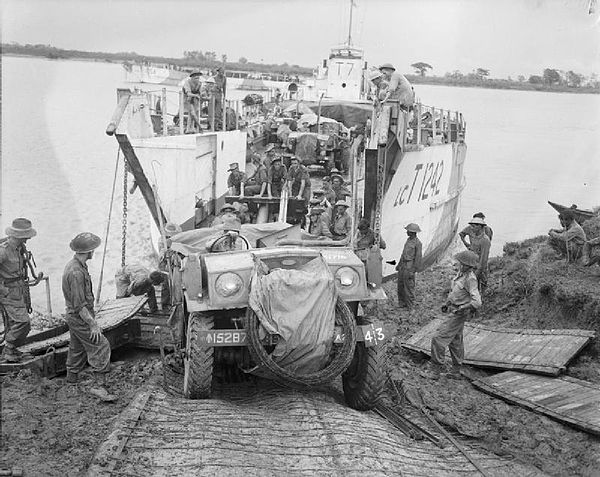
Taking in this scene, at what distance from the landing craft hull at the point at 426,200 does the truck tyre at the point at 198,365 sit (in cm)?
791

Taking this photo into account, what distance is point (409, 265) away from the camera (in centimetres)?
1122

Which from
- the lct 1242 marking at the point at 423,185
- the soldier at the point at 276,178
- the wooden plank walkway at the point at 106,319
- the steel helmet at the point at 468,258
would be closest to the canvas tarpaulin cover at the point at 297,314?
the steel helmet at the point at 468,258

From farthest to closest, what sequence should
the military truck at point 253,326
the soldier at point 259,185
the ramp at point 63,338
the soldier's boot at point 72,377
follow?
1. the soldier at point 259,185
2. the ramp at point 63,338
3. the soldier's boot at point 72,377
4. the military truck at point 253,326

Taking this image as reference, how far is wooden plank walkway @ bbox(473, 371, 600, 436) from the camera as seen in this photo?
6.62 meters

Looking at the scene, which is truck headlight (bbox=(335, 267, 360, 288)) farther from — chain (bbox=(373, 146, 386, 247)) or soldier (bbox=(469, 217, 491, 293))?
chain (bbox=(373, 146, 386, 247))

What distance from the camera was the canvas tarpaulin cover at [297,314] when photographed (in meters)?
5.82

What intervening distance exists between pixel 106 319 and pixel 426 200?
10108mm

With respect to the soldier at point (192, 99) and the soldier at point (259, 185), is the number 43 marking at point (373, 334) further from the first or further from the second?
the soldier at point (192, 99)

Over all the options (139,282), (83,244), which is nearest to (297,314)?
(83,244)

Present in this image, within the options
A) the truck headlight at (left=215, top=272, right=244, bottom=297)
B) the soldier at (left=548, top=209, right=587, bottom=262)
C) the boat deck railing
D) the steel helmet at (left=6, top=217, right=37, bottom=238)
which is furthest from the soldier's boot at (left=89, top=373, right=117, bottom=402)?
the soldier at (left=548, top=209, right=587, bottom=262)

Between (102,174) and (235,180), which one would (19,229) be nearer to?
(235,180)

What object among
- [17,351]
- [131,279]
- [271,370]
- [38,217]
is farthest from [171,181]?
[38,217]

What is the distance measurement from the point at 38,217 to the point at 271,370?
2110 cm

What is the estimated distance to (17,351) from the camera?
7418 mm
